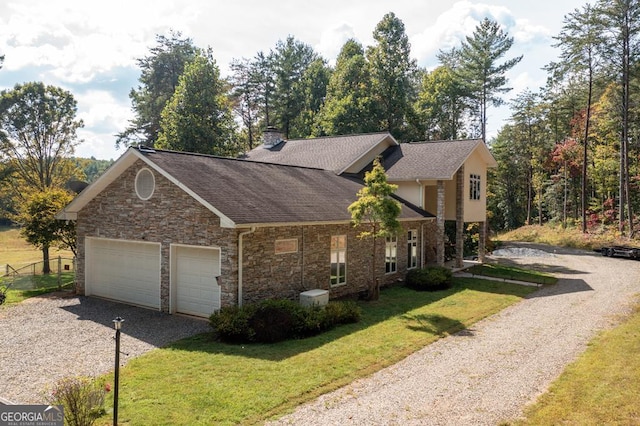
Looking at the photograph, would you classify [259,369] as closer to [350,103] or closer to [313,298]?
[313,298]

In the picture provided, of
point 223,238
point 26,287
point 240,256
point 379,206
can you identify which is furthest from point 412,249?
point 26,287

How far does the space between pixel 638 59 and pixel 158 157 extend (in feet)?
113

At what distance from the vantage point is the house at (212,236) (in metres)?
12.6

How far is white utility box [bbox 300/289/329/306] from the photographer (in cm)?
1320

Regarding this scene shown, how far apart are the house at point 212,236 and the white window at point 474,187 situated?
5.93 m

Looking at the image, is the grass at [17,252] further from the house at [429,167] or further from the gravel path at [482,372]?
the gravel path at [482,372]

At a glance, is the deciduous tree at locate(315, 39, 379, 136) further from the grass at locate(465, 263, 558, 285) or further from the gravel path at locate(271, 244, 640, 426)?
the gravel path at locate(271, 244, 640, 426)

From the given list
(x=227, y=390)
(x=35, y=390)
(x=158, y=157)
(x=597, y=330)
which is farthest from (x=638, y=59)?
(x=35, y=390)

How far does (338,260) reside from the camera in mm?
15930

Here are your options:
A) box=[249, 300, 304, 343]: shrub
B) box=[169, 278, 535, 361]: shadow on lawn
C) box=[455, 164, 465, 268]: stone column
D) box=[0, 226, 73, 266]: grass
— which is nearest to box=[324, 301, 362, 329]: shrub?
box=[169, 278, 535, 361]: shadow on lawn

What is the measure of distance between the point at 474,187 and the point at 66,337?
20.5 meters

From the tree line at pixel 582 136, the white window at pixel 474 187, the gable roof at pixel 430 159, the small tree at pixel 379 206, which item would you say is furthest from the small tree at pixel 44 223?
the tree line at pixel 582 136

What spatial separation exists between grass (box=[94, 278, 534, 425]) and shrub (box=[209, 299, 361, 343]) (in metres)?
0.31

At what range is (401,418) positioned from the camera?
6961 millimetres
